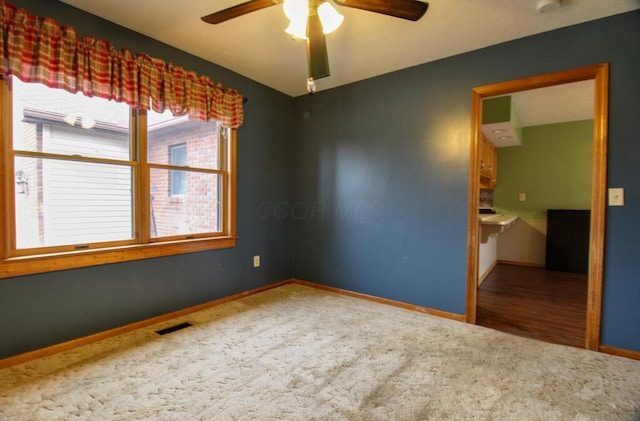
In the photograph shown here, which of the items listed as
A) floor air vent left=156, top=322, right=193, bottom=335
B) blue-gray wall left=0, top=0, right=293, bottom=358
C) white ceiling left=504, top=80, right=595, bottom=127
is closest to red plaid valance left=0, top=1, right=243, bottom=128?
blue-gray wall left=0, top=0, right=293, bottom=358

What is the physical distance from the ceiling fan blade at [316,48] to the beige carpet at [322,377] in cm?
191

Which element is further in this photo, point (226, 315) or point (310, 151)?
point (310, 151)

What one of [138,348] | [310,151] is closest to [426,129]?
[310,151]

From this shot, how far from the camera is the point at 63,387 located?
5.62 feet

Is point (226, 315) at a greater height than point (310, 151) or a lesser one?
lesser

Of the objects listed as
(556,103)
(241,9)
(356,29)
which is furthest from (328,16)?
(556,103)

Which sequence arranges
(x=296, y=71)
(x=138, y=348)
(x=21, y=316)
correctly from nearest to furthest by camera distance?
(x=21, y=316) < (x=138, y=348) < (x=296, y=71)

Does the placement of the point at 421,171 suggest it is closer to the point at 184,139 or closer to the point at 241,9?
the point at 241,9

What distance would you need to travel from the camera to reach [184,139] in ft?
9.57

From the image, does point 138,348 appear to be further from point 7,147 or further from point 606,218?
point 606,218

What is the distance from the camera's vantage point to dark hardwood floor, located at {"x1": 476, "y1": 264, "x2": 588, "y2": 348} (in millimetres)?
2611

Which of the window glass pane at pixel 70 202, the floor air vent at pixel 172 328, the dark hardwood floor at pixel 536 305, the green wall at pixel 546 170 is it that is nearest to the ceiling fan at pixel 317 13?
the window glass pane at pixel 70 202

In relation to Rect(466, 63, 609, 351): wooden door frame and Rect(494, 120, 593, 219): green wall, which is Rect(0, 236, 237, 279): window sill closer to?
Rect(466, 63, 609, 351): wooden door frame

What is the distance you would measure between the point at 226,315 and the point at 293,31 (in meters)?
2.43
